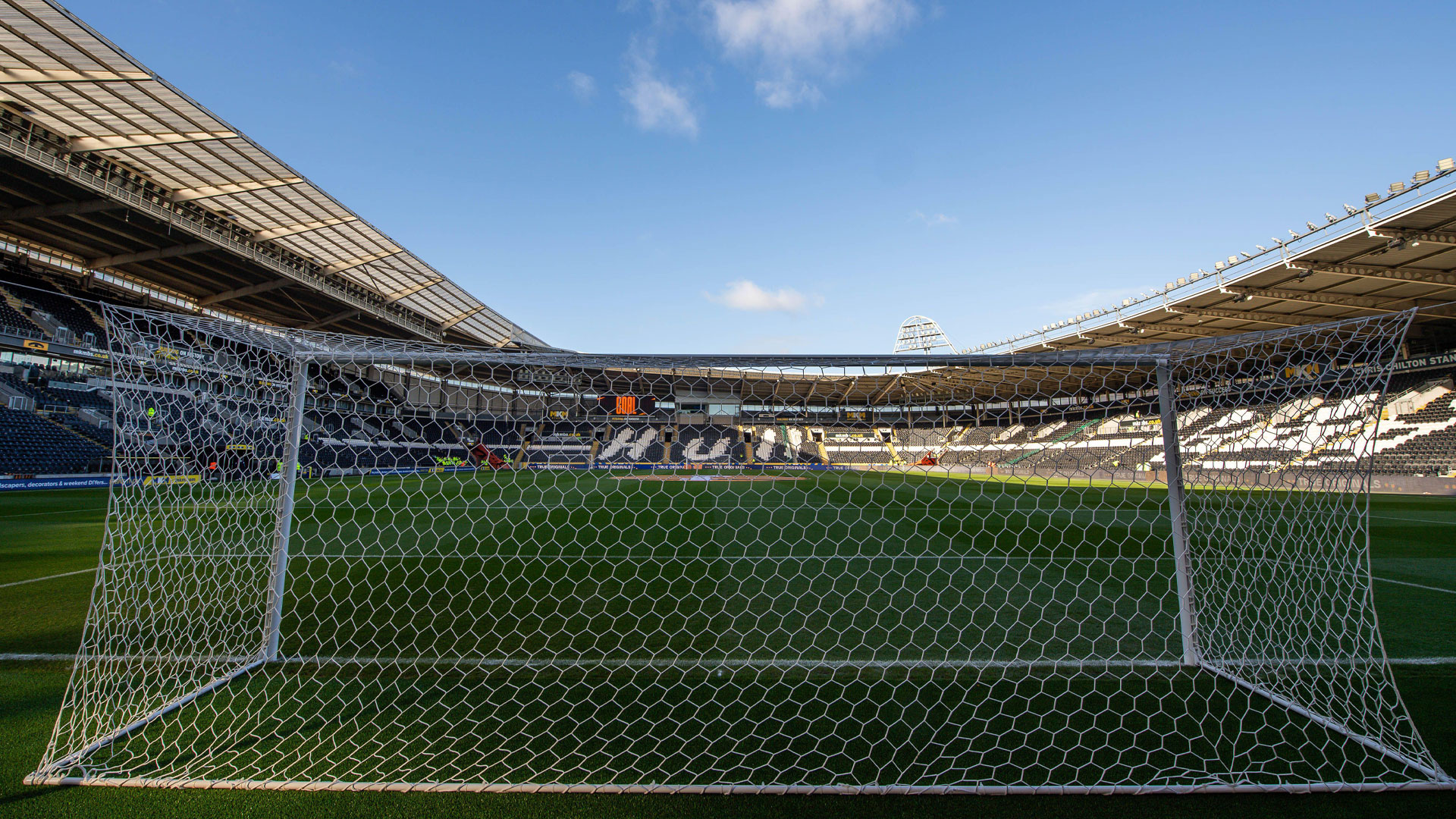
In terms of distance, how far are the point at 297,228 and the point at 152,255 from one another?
13.6ft

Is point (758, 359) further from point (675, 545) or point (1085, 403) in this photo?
point (675, 545)

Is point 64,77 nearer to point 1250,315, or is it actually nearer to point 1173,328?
point 1173,328

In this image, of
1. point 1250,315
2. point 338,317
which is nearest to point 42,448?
point 338,317

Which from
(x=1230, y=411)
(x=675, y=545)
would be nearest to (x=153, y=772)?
(x=675, y=545)

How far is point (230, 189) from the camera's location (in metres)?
13.3

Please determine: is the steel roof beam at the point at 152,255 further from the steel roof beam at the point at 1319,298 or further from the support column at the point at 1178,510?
the steel roof beam at the point at 1319,298

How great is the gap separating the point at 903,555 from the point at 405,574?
14.8ft

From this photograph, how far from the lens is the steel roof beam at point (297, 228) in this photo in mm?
15125

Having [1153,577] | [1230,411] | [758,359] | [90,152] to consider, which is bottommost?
[1153,577]

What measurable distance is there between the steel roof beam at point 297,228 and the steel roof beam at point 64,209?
282 cm

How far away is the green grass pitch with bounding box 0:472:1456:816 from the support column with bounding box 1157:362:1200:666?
0.39 metres

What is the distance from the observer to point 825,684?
102 inches

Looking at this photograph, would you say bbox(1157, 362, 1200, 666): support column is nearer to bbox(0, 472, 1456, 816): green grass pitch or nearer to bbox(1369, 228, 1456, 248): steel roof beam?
bbox(0, 472, 1456, 816): green grass pitch

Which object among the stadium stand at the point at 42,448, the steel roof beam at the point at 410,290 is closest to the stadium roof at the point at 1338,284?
the steel roof beam at the point at 410,290
